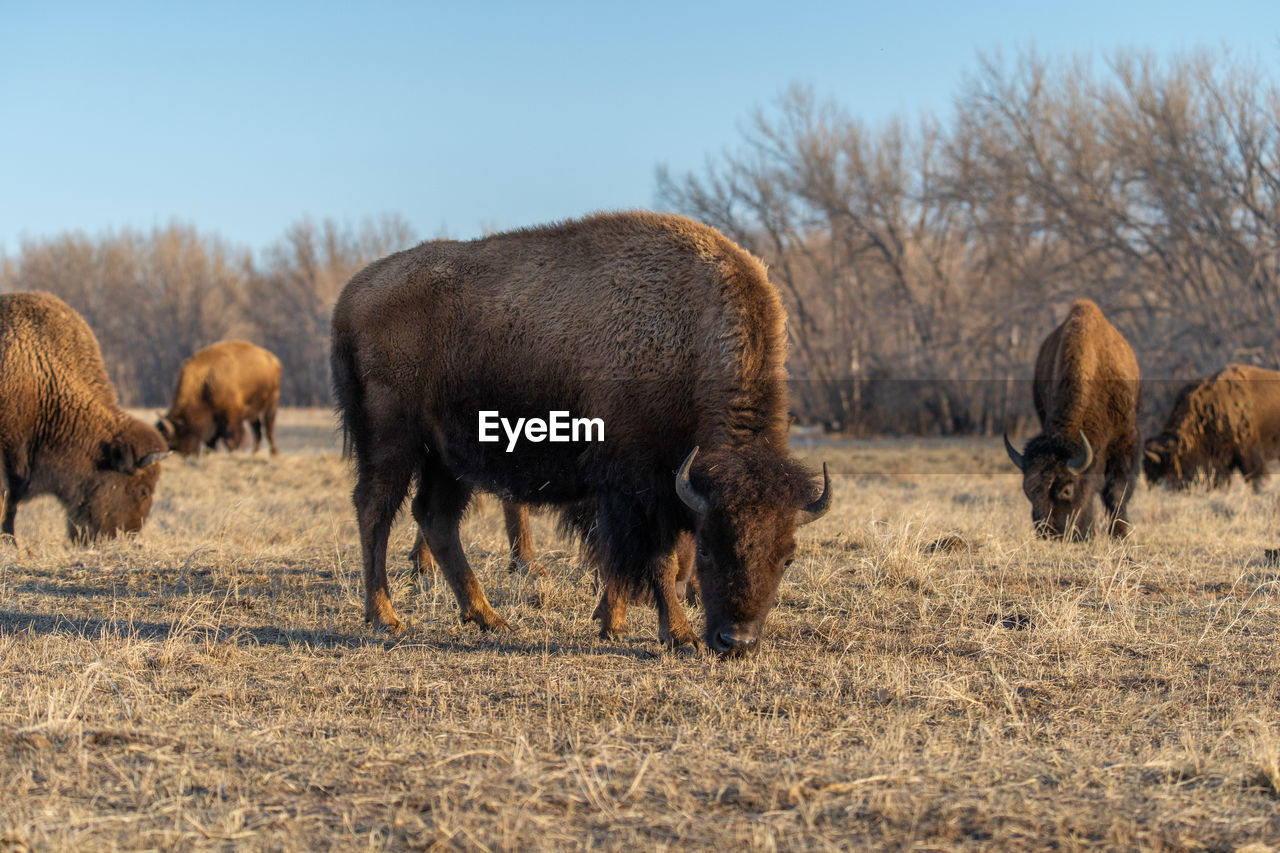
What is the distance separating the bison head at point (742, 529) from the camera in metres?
5.12

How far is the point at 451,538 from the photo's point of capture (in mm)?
6750

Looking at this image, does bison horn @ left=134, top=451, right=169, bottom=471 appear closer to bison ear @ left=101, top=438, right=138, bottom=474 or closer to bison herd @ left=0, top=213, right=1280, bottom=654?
bison ear @ left=101, top=438, right=138, bottom=474

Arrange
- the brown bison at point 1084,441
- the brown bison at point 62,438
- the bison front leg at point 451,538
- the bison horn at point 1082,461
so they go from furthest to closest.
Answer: the brown bison at point 62,438 → the brown bison at point 1084,441 → the bison horn at point 1082,461 → the bison front leg at point 451,538

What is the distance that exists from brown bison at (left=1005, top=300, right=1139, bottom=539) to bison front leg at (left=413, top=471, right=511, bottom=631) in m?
5.68

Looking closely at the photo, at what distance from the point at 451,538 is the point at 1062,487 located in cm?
614

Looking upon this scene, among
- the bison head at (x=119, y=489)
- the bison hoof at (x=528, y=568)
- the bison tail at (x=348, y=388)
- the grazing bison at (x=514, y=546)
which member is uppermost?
the bison tail at (x=348, y=388)

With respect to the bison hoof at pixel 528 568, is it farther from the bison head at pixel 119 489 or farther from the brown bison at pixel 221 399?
the brown bison at pixel 221 399

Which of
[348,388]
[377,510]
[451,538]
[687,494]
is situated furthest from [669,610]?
[348,388]

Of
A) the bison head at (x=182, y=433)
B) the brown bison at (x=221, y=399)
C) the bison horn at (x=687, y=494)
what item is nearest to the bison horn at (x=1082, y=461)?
the bison horn at (x=687, y=494)

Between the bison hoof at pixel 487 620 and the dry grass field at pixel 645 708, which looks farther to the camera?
the bison hoof at pixel 487 620

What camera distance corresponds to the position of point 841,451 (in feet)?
76.9

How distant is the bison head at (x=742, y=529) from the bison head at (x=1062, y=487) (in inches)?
211
